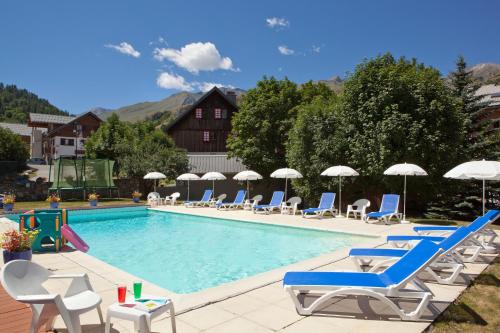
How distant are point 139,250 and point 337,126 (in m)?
11.3

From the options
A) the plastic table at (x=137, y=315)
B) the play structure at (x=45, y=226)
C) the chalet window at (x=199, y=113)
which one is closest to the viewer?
the plastic table at (x=137, y=315)

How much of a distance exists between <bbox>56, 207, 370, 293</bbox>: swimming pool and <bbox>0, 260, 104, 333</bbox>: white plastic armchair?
3359mm

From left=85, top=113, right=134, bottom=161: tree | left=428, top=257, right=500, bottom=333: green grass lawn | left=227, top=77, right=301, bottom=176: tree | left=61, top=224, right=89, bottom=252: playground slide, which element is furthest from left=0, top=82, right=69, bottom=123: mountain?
left=428, top=257, right=500, bottom=333: green grass lawn

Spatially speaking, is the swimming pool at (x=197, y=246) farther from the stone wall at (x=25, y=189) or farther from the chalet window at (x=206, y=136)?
the chalet window at (x=206, y=136)

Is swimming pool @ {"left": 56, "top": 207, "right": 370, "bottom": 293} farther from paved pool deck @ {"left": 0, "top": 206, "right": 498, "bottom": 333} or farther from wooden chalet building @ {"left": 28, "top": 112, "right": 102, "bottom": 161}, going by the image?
wooden chalet building @ {"left": 28, "top": 112, "right": 102, "bottom": 161}

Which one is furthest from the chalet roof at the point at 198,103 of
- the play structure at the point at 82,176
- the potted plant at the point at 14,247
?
the potted plant at the point at 14,247

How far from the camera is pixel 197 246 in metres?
11.0

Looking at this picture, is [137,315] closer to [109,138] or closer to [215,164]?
[215,164]

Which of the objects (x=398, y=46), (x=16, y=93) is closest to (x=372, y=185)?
(x=398, y=46)

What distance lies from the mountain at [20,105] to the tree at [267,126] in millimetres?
111554

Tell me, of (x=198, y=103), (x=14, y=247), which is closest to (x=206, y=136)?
(x=198, y=103)

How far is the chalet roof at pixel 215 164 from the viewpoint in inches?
1097

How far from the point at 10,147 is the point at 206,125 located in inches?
830

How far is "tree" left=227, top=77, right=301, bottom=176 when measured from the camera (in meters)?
24.4
